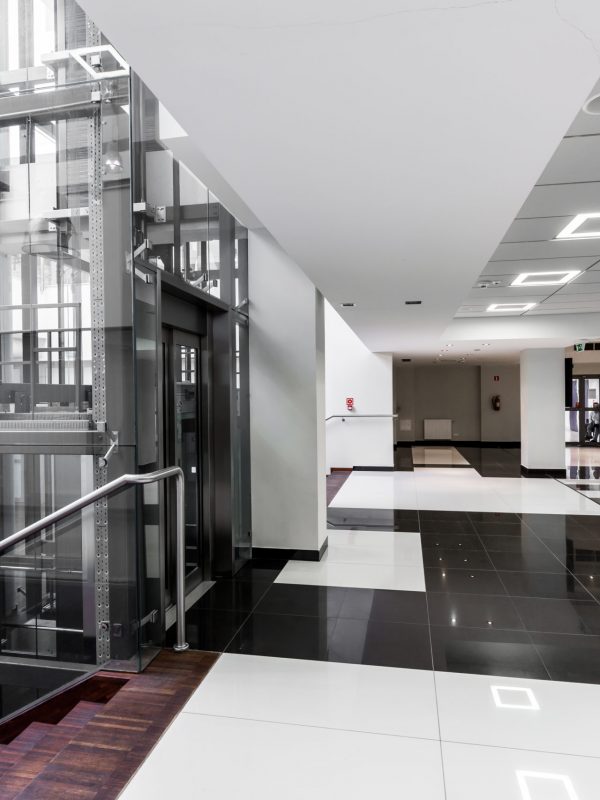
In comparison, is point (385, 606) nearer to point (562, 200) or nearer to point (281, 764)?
point (281, 764)

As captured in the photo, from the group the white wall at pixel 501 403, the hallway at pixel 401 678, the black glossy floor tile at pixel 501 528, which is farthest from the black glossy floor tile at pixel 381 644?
the white wall at pixel 501 403

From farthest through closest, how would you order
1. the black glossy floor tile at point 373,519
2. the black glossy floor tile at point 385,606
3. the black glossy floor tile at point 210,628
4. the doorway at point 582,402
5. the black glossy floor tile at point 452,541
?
the doorway at point 582,402 < the black glossy floor tile at point 373,519 < the black glossy floor tile at point 452,541 < the black glossy floor tile at point 385,606 < the black glossy floor tile at point 210,628

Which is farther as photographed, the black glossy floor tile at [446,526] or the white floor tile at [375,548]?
the black glossy floor tile at [446,526]

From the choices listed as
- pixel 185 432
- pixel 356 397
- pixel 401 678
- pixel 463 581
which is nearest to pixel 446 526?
pixel 463 581

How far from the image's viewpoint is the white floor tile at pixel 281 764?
2.08m

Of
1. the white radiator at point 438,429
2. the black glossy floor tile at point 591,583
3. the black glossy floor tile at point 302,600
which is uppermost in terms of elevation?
the white radiator at point 438,429

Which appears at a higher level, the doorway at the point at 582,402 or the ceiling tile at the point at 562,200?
the ceiling tile at the point at 562,200

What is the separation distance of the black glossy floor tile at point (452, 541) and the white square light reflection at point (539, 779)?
3453 millimetres

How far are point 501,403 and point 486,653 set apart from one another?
1546cm

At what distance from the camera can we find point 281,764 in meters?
2.24

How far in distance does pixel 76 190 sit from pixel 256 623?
10.1ft

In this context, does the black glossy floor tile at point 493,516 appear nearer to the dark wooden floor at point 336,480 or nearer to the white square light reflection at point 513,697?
the dark wooden floor at point 336,480

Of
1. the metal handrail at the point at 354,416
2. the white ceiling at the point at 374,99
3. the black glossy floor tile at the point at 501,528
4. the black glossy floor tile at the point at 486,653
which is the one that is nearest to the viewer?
the white ceiling at the point at 374,99

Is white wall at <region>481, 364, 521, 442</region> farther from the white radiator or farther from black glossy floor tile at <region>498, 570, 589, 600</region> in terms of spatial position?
black glossy floor tile at <region>498, 570, 589, 600</region>
